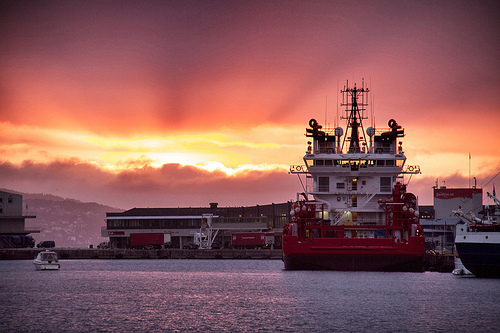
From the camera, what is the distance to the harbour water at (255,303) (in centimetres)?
4394

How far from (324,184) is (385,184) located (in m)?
6.44

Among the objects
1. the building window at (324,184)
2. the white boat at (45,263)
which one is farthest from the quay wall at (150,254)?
the building window at (324,184)

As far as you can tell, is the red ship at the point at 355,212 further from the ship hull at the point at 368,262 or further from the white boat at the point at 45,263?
the white boat at the point at 45,263

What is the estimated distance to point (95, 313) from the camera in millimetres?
49375

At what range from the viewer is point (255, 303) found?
54.3 m

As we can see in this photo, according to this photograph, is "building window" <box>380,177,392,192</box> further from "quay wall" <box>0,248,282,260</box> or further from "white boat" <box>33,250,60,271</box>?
"quay wall" <box>0,248,282,260</box>

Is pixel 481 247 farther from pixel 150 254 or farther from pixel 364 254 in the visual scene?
pixel 150 254

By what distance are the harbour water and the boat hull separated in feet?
3.37

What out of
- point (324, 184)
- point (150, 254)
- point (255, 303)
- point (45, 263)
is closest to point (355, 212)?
point (324, 184)

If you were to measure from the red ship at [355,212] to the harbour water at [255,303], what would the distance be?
2.20m

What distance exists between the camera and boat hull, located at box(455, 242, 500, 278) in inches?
2525

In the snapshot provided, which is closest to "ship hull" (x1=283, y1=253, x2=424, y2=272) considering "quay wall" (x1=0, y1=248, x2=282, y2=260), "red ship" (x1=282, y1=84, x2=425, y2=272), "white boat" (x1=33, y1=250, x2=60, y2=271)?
"red ship" (x1=282, y1=84, x2=425, y2=272)

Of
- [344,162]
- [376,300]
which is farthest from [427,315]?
[344,162]

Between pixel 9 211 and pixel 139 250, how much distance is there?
26.2 metres
